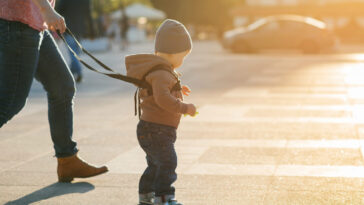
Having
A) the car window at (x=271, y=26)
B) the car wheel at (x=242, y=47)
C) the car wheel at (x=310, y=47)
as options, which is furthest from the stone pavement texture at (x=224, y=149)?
the car window at (x=271, y=26)

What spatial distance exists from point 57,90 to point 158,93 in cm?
108

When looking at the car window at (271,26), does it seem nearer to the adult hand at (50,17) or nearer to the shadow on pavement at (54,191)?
the shadow on pavement at (54,191)

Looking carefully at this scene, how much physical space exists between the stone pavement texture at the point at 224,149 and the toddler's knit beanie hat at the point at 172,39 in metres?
0.96

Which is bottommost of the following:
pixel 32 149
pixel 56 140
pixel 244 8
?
pixel 244 8

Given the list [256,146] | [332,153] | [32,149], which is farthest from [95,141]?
[332,153]

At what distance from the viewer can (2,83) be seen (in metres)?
4.16

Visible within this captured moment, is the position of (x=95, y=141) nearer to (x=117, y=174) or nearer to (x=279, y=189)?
(x=117, y=174)

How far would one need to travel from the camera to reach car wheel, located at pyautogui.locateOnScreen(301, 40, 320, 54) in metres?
24.7

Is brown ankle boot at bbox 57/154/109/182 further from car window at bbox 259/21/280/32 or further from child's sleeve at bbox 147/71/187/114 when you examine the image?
car window at bbox 259/21/280/32

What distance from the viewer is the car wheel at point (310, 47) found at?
24703mm

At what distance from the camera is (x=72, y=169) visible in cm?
471

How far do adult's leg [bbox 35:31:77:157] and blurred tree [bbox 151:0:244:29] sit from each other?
54457mm

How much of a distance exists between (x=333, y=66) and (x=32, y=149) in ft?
38.4

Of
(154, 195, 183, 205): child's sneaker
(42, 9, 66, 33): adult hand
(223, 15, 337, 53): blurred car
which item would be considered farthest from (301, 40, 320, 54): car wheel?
(154, 195, 183, 205): child's sneaker
